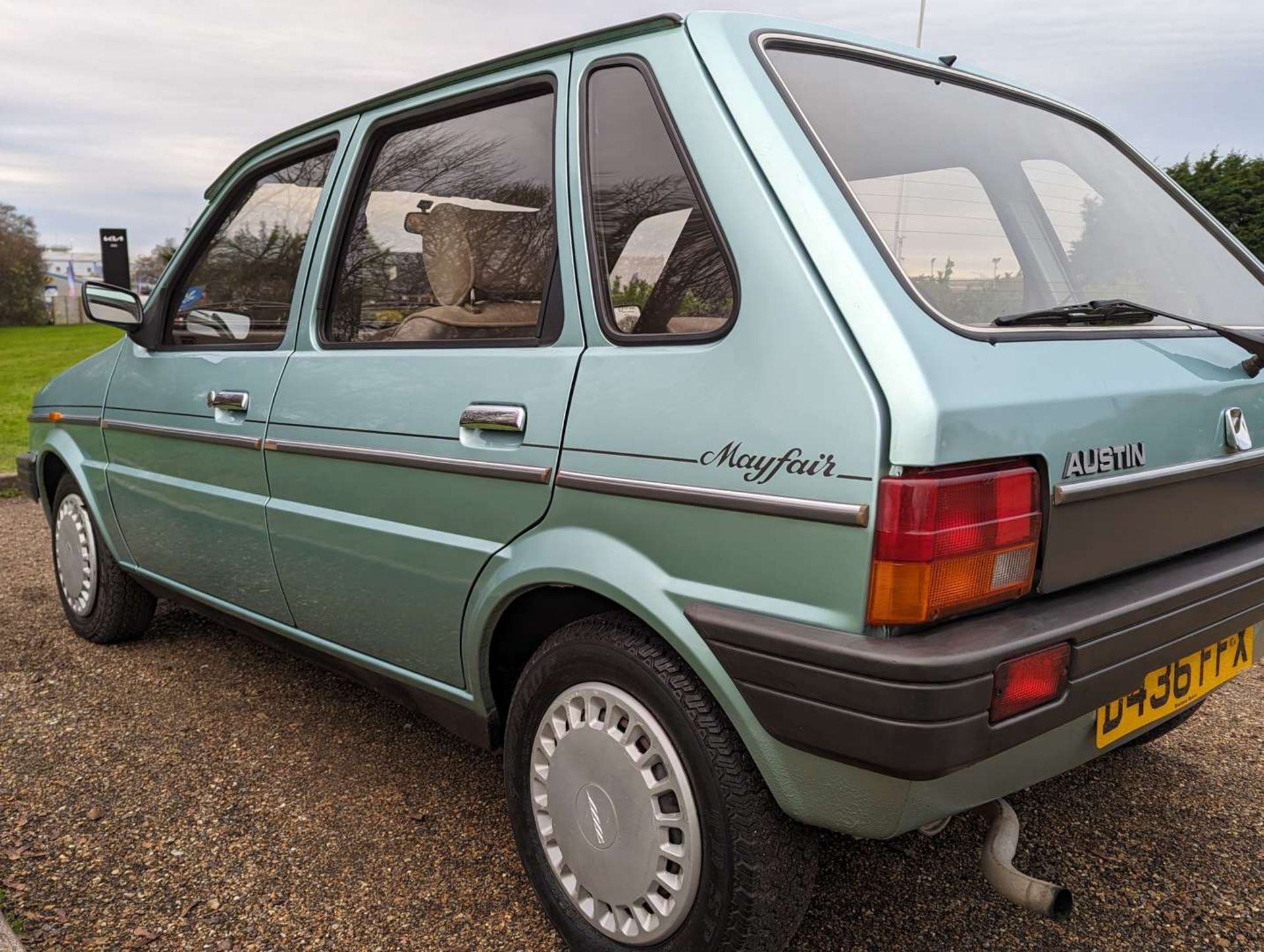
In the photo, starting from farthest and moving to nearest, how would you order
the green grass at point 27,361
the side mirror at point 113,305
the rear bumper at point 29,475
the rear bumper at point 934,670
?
the green grass at point 27,361
the rear bumper at point 29,475
the side mirror at point 113,305
the rear bumper at point 934,670

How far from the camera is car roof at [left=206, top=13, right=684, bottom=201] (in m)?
2.00

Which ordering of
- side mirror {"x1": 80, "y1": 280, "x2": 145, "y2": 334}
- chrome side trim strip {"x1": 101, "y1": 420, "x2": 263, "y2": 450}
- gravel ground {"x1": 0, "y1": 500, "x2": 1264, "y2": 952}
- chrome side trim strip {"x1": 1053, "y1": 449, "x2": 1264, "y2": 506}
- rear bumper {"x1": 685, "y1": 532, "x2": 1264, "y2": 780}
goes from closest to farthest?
1. rear bumper {"x1": 685, "y1": 532, "x2": 1264, "y2": 780}
2. chrome side trim strip {"x1": 1053, "y1": 449, "x2": 1264, "y2": 506}
3. gravel ground {"x1": 0, "y1": 500, "x2": 1264, "y2": 952}
4. chrome side trim strip {"x1": 101, "y1": 420, "x2": 263, "y2": 450}
5. side mirror {"x1": 80, "y1": 280, "x2": 145, "y2": 334}

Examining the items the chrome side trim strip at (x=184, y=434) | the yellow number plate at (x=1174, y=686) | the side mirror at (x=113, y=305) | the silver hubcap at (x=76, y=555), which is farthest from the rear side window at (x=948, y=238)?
the silver hubcap at (x=76, y=555)

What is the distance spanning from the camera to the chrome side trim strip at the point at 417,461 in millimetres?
2086

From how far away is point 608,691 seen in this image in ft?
6.44

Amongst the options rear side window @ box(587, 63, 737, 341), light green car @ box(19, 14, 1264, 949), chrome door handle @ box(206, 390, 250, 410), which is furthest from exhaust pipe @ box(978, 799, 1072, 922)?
chrome door handle @ box(206, 390, 250, 410)

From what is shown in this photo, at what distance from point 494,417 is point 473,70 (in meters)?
0.92

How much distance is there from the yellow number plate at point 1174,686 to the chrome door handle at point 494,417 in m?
1.25

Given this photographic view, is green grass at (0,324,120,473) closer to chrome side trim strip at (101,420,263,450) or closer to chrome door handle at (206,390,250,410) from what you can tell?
chrome side trim strip at (101,420,263,450)

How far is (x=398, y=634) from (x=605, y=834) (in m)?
0.82

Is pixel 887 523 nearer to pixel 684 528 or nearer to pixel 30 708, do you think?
pixel 684 528

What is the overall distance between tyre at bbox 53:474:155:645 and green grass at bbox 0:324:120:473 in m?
3.29

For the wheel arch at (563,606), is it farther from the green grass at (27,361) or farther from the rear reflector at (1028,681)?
the green grass at (27,361)

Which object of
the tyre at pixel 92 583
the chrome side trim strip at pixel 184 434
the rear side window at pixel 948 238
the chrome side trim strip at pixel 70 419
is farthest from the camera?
the tyre at pixel 92 583
